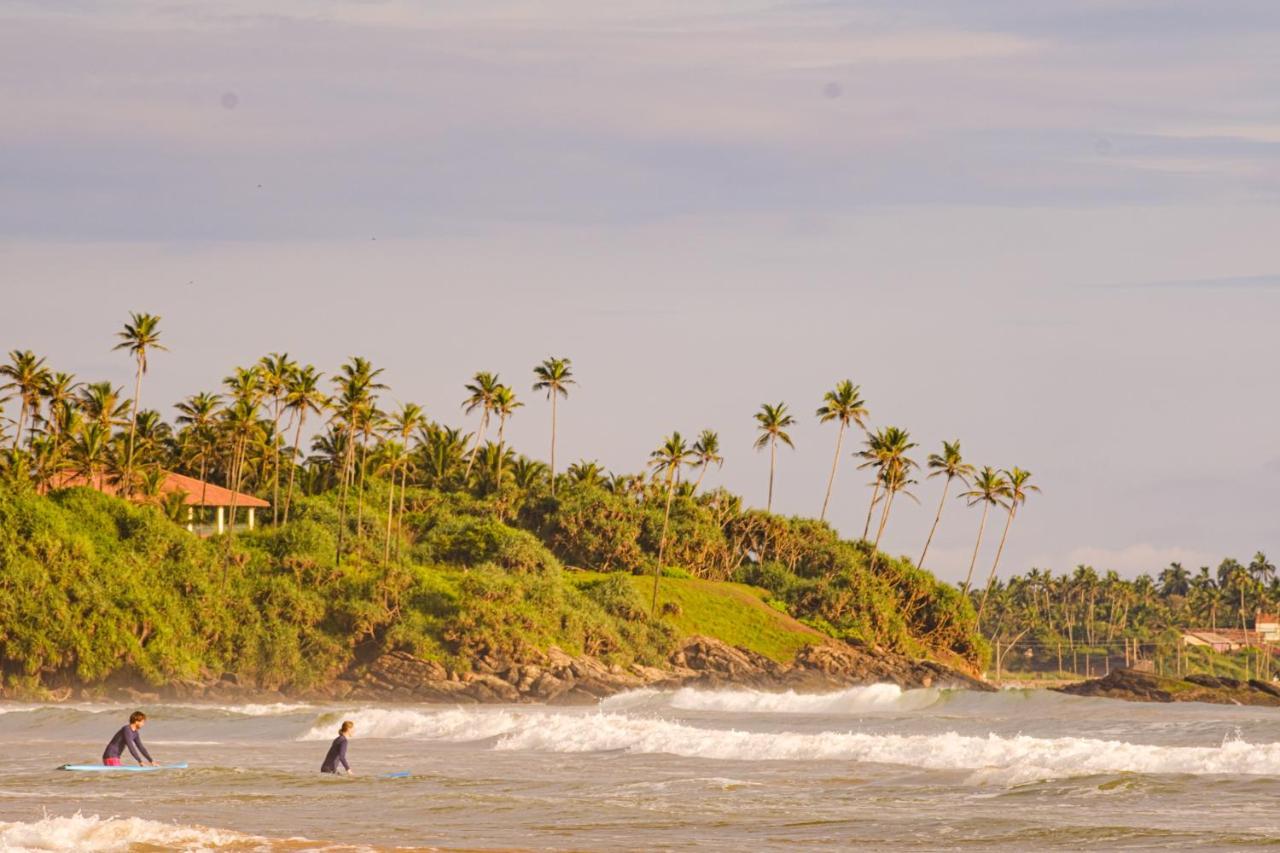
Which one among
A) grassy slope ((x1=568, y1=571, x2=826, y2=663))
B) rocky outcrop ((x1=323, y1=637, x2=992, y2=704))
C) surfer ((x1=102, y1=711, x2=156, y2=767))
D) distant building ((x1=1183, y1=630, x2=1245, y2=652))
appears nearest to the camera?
surfer ((x1=102, y1=711, x2=156, y2=767))

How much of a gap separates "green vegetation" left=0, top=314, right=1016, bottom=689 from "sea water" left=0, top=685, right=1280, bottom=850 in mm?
29921

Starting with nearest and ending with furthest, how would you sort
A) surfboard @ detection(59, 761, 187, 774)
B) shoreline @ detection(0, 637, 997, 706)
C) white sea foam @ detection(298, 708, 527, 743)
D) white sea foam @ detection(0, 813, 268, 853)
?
white sea foam @ detection(0, 813, 268, 853), surfboard @ detection(59, 761, 187, 774), white sea foam @ detection(298, 708, 527, 743), shoreline @ detection(0, 637, 997, 706)

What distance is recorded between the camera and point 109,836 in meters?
19.6

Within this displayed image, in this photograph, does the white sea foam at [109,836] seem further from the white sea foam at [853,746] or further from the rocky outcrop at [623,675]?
the rocky outcrop at [623,675]

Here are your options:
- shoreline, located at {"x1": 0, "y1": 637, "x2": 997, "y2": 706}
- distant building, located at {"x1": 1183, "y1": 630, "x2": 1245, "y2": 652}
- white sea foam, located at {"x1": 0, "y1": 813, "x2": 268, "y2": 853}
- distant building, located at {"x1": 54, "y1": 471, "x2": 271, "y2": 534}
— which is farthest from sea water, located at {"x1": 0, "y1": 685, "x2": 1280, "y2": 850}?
distant building, located at {"x1": 1183, "y1": 630, "x2": 1245, "y2": 652}

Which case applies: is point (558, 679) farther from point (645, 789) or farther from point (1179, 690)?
point (645, 789)

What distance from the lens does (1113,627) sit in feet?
583

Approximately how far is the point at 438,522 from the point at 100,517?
25487 millimetres

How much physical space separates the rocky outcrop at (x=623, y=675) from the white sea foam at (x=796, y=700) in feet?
11.2

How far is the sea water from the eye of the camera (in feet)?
68.5

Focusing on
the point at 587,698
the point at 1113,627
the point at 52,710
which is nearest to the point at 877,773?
the point at 52,710

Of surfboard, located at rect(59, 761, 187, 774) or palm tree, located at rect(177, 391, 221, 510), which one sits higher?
palm tree, located at rect(177, 391, 221, 510)

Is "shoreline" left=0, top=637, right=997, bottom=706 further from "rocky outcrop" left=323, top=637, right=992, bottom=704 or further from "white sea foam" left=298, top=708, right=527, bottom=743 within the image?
"white sea foam" left=298, top=708, right=527, bottom=743

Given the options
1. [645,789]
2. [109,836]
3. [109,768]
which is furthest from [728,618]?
[109,836]
